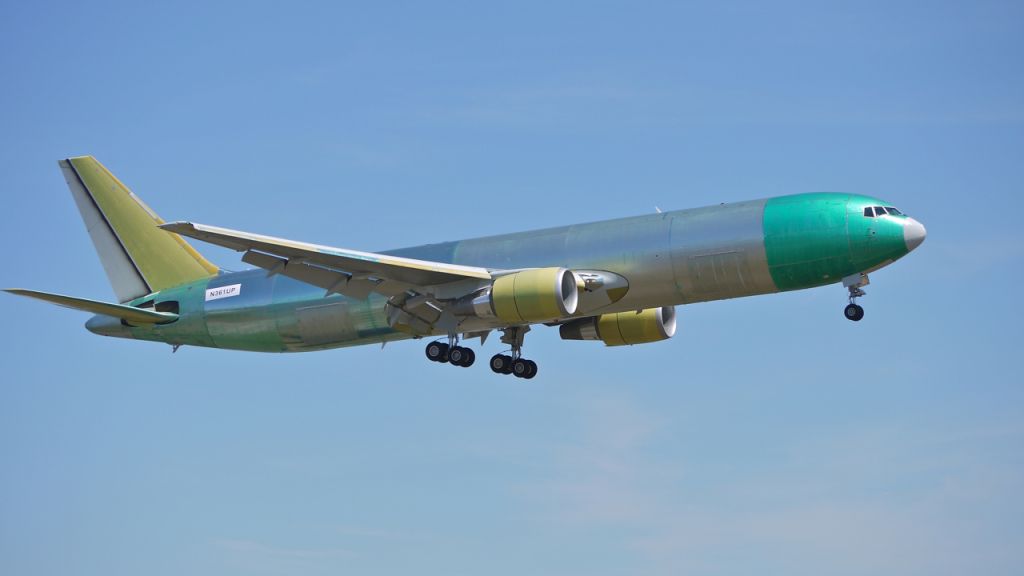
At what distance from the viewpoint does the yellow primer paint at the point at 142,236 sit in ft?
182

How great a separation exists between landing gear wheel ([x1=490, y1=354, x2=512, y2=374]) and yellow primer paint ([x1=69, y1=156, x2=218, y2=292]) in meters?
11.7

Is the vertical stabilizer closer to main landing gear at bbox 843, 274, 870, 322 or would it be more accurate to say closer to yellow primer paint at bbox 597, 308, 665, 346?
yellow primer paint at bbox 597, 308, 665, 346

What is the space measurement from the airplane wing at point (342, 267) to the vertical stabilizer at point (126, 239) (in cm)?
952

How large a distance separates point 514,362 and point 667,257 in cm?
904

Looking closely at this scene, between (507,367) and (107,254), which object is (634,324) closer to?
(507,367)

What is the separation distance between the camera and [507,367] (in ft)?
170

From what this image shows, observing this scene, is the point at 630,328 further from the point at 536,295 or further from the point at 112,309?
the point at 112,309

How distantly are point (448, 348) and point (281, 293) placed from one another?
647 cm

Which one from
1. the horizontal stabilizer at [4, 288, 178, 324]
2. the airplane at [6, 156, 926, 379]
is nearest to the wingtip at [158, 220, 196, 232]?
the airplane at [6, 156, 926, 379]

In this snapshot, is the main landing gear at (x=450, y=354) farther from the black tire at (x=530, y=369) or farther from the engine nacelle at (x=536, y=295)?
the engine nacelle at (x=536, y=295)

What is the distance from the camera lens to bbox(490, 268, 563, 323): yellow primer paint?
44.6 m

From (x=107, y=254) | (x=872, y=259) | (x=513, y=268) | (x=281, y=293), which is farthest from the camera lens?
(x=107, y=254)

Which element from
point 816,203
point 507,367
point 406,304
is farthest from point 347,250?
point 816,203

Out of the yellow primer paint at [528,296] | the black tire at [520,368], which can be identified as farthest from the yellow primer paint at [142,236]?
the yellow primer paint at [528,296]
